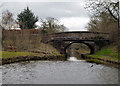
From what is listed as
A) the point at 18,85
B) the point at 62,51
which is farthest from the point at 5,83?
the point at 62,51

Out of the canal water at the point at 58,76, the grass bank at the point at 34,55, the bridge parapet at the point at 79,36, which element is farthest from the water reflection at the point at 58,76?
the bridge parapet at the point at 79,36

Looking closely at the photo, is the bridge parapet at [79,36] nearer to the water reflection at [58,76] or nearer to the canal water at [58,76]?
the canal water at [58,76]

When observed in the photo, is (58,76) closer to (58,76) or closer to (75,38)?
(58,76)

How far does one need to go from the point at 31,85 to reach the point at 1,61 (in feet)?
36.0

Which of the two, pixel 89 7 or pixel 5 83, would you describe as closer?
pixel 5 83

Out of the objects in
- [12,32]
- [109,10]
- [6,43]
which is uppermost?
[109,10]

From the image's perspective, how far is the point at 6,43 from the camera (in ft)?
97.3

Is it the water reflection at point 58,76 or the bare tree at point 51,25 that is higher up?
the bare tree at point 51,25

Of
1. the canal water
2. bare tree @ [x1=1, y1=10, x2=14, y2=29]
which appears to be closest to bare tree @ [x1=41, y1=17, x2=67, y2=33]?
bare tree @ [x1=1, y1=10, x2=14, y2=29]

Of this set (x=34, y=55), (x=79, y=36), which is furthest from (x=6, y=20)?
(x=79, y=36)

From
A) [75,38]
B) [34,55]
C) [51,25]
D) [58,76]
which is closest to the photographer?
[58,76]

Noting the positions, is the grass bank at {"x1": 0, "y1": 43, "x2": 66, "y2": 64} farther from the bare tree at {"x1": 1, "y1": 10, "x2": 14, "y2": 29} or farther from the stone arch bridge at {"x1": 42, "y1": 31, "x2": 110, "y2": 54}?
the bare tree at {"x1": 1, "y1": 10, "x2": 14, "y2": 29}

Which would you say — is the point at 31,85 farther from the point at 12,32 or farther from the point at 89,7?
the point at 12,32

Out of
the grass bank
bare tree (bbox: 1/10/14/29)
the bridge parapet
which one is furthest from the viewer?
bare tree (bbox: 1/10/14/29)
